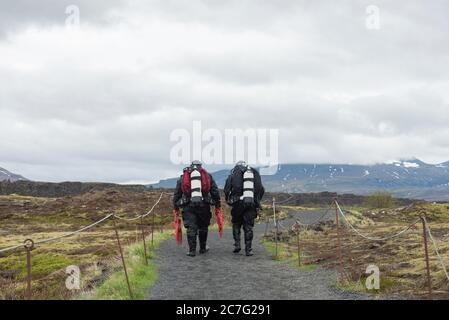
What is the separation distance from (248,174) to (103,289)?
8084mm

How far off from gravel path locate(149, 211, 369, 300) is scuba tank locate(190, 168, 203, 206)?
6.55 ft

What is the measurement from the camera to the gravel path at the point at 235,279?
1173 centimetres

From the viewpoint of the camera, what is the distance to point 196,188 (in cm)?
1802

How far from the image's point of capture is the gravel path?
11734mm

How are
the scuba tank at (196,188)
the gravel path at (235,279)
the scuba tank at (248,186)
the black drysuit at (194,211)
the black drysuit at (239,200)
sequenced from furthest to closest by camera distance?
the black drysuit at (239,200) → the scuba tank at (248,186) → the black drysuit at (194,211) → the scuba tank at (196,188) → the gravel path at (235,279)

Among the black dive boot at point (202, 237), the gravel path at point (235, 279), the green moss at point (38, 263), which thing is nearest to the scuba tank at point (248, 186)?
the black dive boot at point (202, 237)

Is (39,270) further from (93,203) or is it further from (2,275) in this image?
(93,203)

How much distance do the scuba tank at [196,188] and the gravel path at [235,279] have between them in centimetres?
200

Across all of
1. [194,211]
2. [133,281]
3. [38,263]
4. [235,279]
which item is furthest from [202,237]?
[38,263]

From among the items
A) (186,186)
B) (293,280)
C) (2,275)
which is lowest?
(2,275)

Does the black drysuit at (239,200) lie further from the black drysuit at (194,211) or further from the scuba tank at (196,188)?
the scuba tank at (196,188)

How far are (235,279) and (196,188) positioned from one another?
498 cm
